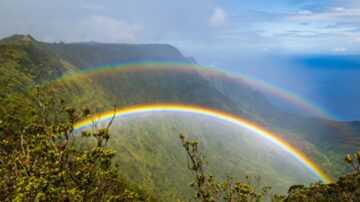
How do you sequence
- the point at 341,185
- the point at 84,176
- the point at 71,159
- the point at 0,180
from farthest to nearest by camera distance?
the point at 341,185 < the point at 0,180 < the point at 71,159 < the point at 84,176

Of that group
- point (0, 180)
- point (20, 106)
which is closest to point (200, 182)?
point (0, 180)

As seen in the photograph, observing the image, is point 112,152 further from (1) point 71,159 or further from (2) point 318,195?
(2) point 318,195

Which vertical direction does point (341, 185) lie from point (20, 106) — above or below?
below

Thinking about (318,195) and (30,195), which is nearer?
(30,195)

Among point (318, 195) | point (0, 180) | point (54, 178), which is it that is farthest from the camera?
point (318, 195)

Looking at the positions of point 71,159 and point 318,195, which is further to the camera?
point 318,195

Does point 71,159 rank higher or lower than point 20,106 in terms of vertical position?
lower

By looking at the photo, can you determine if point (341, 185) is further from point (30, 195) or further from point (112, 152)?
point (30, 195)

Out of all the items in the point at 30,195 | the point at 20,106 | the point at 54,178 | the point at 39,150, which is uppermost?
the point at 20,106

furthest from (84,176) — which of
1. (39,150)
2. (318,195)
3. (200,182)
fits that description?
(318,195)
